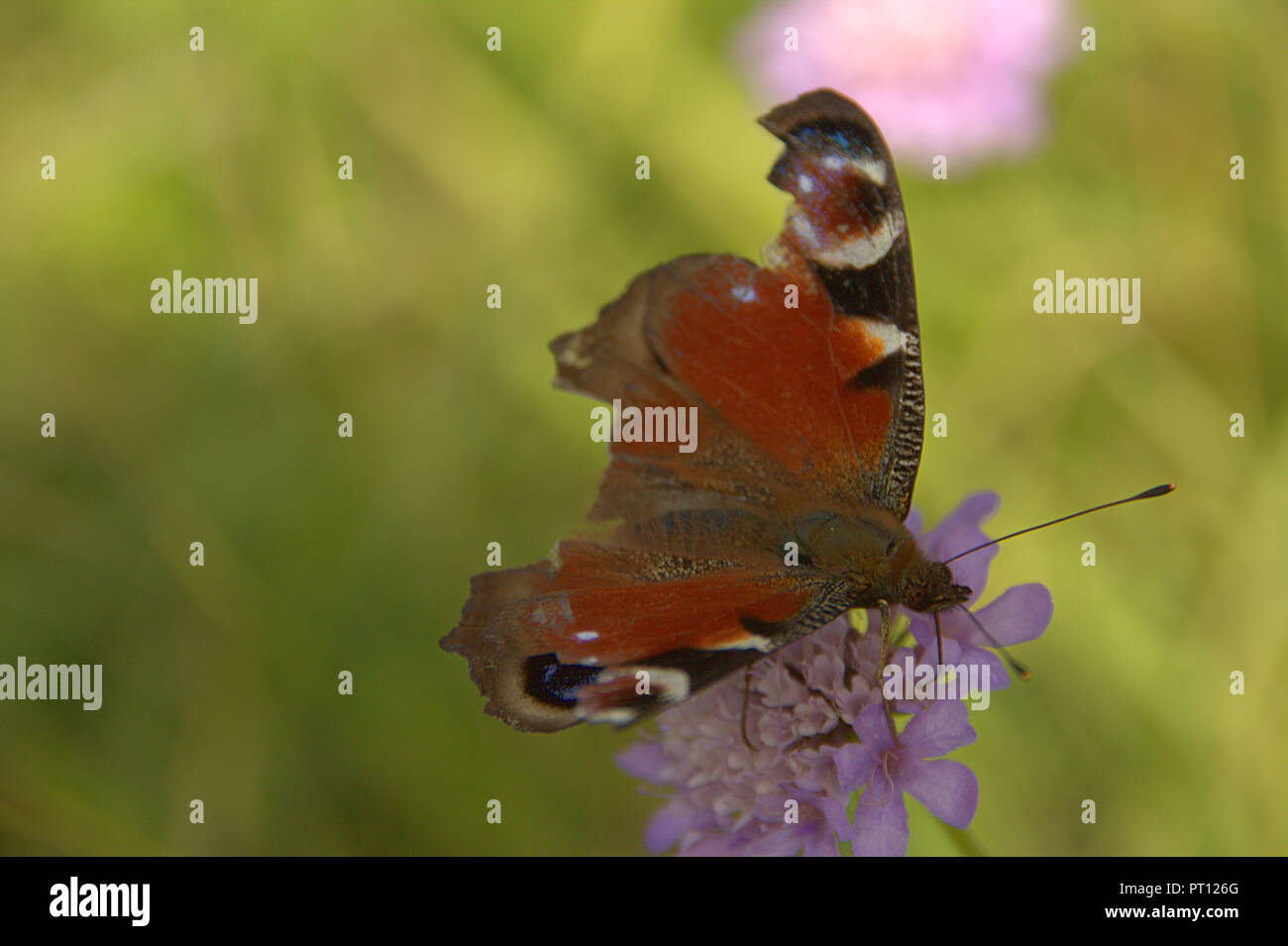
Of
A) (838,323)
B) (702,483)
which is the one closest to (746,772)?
(702,483)

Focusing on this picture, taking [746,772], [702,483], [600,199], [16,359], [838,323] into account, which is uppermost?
[600,199]

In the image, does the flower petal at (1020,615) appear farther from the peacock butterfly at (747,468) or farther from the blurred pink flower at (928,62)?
the blurred pink flower at (928,62)

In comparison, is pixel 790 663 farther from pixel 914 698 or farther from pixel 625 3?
pixel 625 3

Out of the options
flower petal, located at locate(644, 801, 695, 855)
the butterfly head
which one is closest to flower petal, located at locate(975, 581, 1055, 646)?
the butterfly head

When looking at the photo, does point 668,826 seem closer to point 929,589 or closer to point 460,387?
point 929,589

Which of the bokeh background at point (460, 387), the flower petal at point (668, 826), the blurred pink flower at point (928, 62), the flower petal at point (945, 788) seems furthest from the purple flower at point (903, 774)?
the blurred pink flower at point (928, 62)

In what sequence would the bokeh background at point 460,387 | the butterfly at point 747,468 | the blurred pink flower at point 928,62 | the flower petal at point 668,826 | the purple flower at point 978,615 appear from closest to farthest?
the butterfly at point 747,468
the purple flower at point 978,615
the flower petal at point 668,826
the bokeh background at point 460,387
the blurred pink flower at point 928,62
